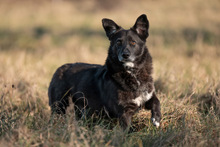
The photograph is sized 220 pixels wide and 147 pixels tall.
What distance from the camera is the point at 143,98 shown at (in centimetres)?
412

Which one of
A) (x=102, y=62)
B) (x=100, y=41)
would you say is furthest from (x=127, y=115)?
(x=100, y=41)

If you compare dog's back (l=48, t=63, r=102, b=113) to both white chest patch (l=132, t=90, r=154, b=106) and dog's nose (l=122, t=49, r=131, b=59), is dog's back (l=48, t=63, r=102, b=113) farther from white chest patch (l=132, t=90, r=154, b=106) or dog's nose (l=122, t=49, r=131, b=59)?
white chest patch (l=132, t=90, r=154, b=106)

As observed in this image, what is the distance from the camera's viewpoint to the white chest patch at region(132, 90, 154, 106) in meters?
4.07

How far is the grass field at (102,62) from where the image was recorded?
3518mm

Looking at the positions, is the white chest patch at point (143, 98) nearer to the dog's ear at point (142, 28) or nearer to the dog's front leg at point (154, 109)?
the dog's front leg at point (154, 109)

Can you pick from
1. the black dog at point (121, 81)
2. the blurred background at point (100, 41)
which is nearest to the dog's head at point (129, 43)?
the black dog at point (121, 81)

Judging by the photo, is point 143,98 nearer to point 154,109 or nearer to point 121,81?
point 154,109

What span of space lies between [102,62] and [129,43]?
3782mm

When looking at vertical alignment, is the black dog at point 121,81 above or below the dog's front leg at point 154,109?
above

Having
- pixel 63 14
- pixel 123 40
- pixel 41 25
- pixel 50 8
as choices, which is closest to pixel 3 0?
pixel 50 8

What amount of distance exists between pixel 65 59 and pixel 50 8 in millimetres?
11775

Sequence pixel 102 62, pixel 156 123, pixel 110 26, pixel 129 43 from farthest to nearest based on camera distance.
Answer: pixel 102 62 → pixel 110 26 → pixel 129 43 → pixel 156 123

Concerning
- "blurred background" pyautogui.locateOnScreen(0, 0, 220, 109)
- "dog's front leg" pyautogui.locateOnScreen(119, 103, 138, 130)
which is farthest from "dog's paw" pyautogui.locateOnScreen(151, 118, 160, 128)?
"blurred background" pyautogui.locateOnScreen(0, 0, 220, 109)

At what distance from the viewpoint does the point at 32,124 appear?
3.97 m
